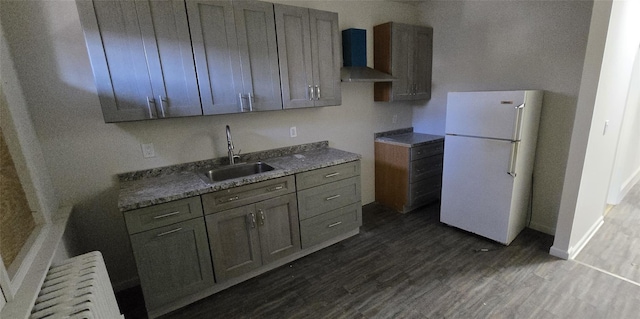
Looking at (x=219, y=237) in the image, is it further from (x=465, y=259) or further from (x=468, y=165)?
(x=468, y=165)

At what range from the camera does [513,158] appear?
90.4 inches

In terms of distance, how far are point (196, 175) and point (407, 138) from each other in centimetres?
240

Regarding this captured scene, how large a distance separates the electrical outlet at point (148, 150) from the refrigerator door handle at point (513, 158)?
2.90 meters

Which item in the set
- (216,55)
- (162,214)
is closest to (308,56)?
(216,55)

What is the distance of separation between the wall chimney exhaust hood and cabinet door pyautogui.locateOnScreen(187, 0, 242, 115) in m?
1.12

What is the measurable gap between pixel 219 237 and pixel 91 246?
1.01 metres

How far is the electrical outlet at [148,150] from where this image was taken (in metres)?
2.14

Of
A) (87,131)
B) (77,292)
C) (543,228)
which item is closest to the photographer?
(77,292)

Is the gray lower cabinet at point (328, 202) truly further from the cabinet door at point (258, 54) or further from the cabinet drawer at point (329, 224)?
the cabinet door at point (258, 54)

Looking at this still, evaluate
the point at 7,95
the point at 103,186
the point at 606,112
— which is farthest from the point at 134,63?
the point at 606,112

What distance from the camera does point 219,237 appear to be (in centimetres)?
200

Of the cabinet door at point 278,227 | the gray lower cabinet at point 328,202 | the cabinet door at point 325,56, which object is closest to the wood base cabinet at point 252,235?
the cabinet door at point 278,227

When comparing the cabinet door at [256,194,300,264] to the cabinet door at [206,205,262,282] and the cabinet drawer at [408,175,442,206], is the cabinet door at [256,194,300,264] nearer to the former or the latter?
the cabinet door at [206,205,262,282]

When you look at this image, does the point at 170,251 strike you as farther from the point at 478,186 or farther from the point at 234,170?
the point at 478,186
